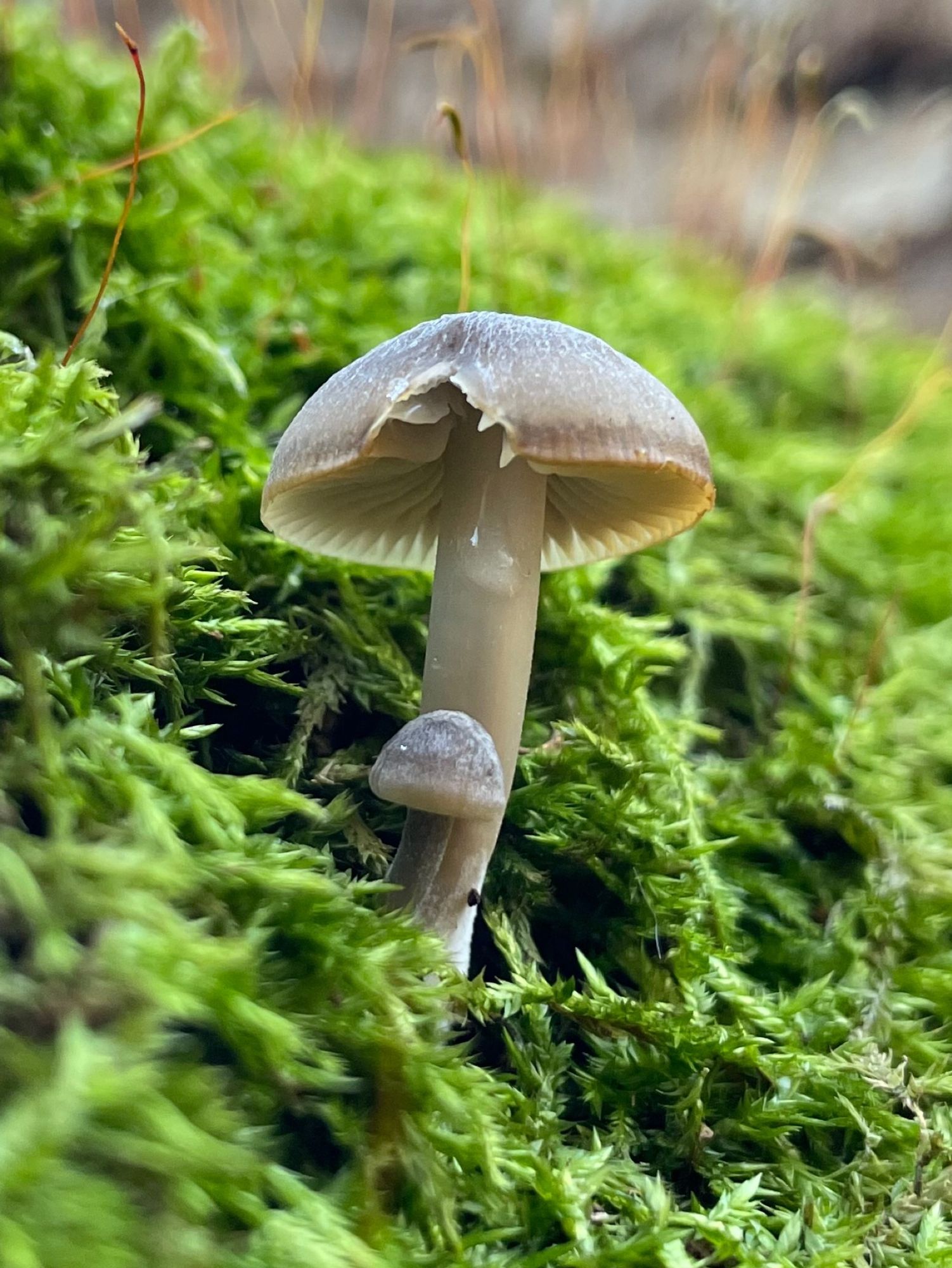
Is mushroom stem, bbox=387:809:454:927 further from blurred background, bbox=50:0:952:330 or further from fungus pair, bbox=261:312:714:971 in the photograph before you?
blurred background, bbox=50:0:952:330

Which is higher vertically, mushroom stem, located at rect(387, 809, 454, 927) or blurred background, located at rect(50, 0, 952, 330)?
blurred background, located at rect(50, 0, 952, 330)

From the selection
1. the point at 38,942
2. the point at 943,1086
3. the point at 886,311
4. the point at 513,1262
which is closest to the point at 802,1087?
the point at 943,1086

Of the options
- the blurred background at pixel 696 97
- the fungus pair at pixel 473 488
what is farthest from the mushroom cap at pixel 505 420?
the blurred background at pixel 696 97

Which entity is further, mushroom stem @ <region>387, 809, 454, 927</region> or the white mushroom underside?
the white mushroom underside

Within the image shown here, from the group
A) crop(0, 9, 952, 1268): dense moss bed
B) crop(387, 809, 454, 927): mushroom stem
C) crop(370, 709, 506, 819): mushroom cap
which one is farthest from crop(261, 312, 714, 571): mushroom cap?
crop(387, 809, 454, 927): mushroom stem

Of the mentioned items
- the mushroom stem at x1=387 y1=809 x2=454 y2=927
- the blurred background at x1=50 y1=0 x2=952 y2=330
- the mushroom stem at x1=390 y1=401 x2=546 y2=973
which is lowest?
the mushroom stem at x1=387 y1=809 x2=454 y2=927

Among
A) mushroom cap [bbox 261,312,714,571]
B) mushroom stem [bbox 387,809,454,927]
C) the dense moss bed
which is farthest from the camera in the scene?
mushroom stem [bbox 387,809,454,927]

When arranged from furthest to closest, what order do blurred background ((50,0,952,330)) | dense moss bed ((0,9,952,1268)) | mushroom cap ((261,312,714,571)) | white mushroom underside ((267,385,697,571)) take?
blurred background ((50,0,952,330))
white mushroom underside ((267,385,697,571))
mushroom cap ((261,312,714,571))
dense moss bed ((0,9,952,1268))
